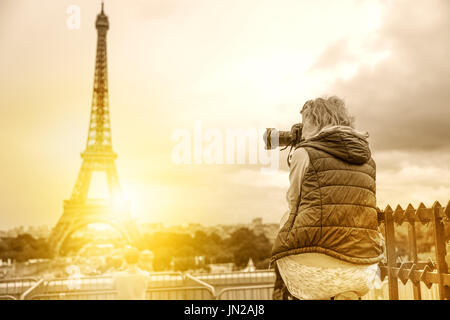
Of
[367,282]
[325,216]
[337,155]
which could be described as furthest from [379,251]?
[337,155]

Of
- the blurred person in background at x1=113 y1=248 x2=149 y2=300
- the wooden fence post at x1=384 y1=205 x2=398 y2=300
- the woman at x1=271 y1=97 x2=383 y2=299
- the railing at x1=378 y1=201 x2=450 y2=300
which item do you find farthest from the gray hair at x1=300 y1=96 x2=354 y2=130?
the blurred person in background at x1=113 y1=248 x2=149 y2=300

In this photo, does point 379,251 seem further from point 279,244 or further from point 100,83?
point 100,83

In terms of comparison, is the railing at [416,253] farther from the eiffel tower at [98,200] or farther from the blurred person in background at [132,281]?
the eiffel tower at [98,200]

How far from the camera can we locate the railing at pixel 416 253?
204 cm

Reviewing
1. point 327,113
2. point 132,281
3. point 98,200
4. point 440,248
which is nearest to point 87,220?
point 98,200

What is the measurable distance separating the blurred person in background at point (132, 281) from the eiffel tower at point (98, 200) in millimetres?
13740

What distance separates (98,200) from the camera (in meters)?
18.4

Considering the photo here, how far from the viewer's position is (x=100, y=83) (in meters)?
19.7

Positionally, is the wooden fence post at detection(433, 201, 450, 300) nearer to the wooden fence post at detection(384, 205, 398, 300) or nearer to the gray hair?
the wooden fence post at detection(384, 205, 398, 300)

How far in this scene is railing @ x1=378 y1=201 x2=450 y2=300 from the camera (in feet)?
6.68

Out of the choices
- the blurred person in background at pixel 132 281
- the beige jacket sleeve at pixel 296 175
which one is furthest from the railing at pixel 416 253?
the blurred person in background at pixel 132 281

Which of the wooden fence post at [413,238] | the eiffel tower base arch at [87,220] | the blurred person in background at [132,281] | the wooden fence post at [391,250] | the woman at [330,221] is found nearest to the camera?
the woman at [330,221]

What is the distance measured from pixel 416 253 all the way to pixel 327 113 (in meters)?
1.10
